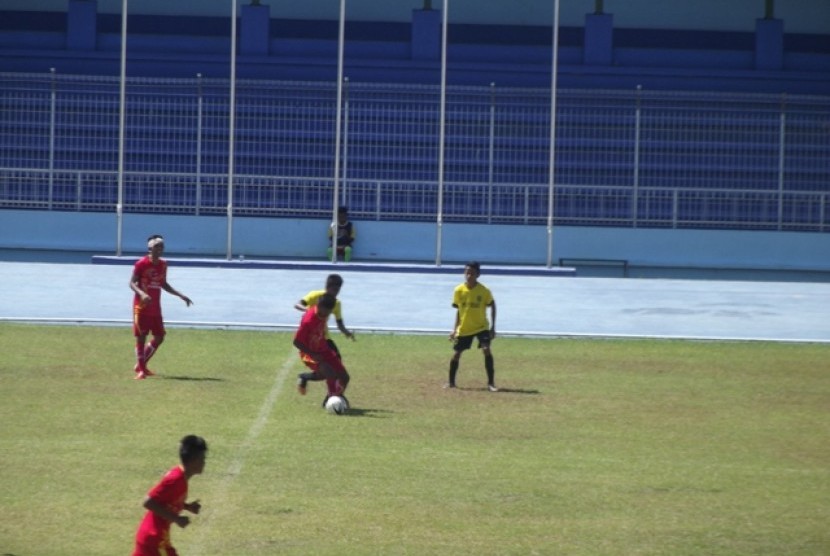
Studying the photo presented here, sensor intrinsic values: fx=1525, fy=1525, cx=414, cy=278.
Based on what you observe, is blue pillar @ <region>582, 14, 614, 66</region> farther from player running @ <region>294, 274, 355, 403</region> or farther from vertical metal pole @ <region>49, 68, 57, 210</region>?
player running @ <region>294, 274, 355, 403</region>

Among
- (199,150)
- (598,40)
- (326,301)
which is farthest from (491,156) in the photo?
(326,301)

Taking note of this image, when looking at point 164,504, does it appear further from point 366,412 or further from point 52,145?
point 52,145

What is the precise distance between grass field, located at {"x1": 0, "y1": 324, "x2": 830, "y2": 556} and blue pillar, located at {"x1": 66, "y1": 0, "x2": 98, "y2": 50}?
16.6 m

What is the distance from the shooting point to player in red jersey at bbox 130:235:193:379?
61.5 feet

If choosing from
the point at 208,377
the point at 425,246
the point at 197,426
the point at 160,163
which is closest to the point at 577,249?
the point at 425,246

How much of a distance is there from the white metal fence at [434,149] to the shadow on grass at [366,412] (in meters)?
17.2

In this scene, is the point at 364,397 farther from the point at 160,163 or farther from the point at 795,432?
the point at 160,163

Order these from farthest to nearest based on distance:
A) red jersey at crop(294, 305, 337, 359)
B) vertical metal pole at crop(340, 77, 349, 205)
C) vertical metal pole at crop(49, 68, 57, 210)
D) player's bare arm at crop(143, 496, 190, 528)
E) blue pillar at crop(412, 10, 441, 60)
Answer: blue pillar at crop(412, 10, 441, 60) < vertical metal pole at crop(340, 77, 349, 205) < vertical metal pole at crop(49, 68, 57, 210) < red jersey at crop(294, 305, 337, 359) < player's bare arm at crop(143, 496, 190, 528)

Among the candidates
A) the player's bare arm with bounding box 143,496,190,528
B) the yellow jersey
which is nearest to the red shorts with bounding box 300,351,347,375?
the yellow jersey

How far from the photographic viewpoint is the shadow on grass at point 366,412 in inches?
656

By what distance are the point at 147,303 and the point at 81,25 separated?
69.0 ft

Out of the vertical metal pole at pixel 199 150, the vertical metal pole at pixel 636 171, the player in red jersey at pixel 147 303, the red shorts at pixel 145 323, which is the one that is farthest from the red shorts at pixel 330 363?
the vertical metal pole at pixel 636 171

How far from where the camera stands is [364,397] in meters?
18.0

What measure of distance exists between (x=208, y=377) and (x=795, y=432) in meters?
7.20
